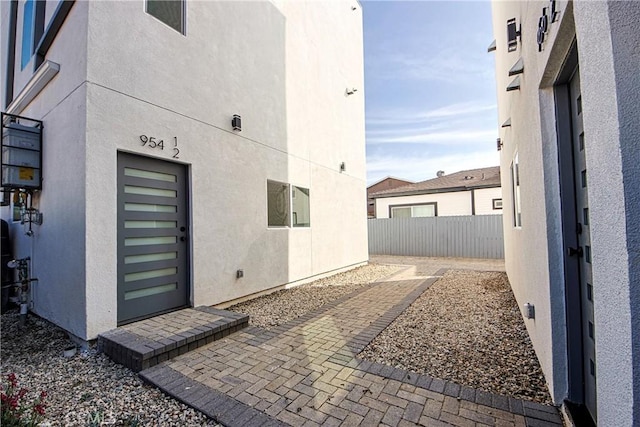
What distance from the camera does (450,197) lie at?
15.4 meters

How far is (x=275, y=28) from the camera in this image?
20.7ft

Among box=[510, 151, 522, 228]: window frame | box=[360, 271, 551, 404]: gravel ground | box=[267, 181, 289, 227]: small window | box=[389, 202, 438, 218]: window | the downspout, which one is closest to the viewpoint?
A: box=[360, 271, 551, 404]: gravel ground

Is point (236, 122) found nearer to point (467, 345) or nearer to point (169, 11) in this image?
point (169, 11)

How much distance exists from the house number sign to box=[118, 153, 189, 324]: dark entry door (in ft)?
0.60

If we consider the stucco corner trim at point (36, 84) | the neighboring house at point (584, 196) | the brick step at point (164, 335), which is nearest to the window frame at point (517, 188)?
the neighboring house at point (584, 196)

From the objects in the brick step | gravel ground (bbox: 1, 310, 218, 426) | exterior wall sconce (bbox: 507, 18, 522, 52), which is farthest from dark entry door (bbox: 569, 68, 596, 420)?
the brick step

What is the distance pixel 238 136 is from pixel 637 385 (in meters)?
5.32

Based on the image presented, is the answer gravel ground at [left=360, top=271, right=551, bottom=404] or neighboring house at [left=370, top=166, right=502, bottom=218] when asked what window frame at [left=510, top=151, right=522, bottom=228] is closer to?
gravel ground at [left=360, top=271, right=551, bottom=404]

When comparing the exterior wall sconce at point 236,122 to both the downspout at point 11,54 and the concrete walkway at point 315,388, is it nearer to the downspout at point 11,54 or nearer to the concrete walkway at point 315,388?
the concrete walkway at point 315,388

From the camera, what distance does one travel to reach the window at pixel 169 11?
13.4 ft

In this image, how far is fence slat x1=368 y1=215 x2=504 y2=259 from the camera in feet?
38.4

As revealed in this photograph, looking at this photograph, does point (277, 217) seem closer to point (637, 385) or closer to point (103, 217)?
point (103, 217)

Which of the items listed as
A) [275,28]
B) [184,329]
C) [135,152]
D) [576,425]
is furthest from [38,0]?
[576,425]

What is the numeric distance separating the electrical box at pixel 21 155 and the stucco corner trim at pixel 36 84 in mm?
532
